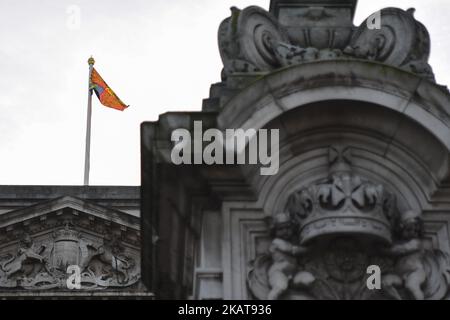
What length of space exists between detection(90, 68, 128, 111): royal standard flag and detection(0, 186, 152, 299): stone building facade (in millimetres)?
5812

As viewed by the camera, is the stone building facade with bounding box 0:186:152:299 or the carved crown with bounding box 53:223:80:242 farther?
the carved crown with bounding box 53:223:80:242

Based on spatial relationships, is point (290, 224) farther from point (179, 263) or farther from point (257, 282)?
point (179, 263)

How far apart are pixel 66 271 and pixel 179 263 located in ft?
82.1

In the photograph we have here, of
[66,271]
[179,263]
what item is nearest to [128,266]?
[66,271]

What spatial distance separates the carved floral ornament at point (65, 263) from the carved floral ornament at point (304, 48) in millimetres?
24871

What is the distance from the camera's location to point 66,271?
3353 cm

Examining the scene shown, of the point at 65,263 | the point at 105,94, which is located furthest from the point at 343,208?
the point at 105,94

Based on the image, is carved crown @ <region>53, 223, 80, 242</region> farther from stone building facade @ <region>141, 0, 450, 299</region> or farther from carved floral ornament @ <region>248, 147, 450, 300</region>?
carved floral ornament @ <region>248, 147, 450, 300</region>

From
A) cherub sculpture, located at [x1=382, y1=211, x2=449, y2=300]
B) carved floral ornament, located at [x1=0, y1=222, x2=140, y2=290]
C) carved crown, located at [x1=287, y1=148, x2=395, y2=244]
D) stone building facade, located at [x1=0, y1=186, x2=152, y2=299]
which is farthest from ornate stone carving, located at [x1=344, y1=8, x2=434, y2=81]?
carved floral ornament, located at [x1=0, y1=222, x2=140, y2=290]

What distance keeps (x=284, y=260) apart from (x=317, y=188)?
603mm

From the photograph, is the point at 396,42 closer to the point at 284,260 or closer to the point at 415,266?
the point at 415,266

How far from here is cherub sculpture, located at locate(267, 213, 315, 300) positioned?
26.4 feet
